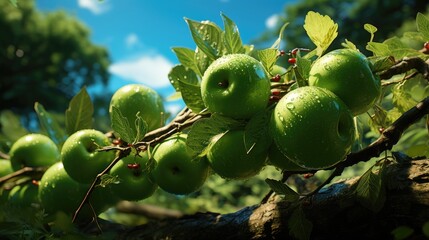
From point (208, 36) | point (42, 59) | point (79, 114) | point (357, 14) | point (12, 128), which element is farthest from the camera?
point (42, 59)

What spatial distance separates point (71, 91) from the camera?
16.6 meters

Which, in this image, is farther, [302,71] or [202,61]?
[202,61]

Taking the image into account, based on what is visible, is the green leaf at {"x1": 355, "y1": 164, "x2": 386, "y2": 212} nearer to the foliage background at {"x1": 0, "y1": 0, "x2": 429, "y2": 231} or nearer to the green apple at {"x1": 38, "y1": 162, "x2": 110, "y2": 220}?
the green apple at {"x1": 38, "y1": 162, "x2": 110, "y2": 220}

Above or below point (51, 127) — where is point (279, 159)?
below

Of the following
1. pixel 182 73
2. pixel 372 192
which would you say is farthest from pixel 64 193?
pixel 372 192

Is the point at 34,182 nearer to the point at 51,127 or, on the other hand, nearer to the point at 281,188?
the point at 51,127

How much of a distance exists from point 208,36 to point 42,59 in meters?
16.3

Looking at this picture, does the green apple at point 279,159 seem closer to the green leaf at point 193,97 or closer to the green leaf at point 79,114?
the green leaf at point 193,97

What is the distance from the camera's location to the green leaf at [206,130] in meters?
0.65

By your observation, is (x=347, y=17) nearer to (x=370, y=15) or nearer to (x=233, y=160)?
(x=370, y=15)

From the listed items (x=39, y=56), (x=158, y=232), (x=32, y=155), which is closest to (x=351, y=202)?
(x=158, y=232)

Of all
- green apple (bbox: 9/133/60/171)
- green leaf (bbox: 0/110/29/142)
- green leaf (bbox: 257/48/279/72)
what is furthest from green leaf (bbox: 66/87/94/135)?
green leaf (bbox: 257/48/279/72)

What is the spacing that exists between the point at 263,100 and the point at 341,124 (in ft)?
0.40

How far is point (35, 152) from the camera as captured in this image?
0.98m
